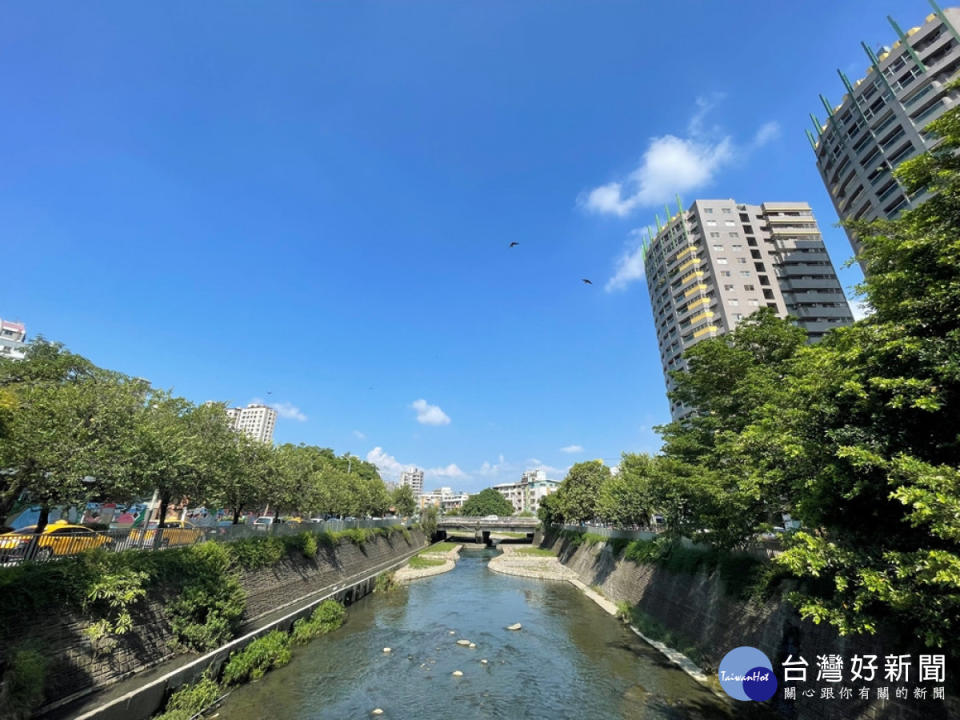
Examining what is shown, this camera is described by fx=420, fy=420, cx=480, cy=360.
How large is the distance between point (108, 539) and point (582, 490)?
6114 centimetres

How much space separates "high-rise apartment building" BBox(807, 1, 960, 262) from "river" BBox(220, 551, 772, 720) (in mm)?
57643

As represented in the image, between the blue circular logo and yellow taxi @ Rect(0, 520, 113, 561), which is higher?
yellow taxi @ Rect(0, 520, 113, 561)

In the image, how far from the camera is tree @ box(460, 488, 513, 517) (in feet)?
496

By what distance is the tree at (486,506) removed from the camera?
496ft

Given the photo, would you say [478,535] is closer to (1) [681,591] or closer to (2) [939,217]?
(1) [681,591]

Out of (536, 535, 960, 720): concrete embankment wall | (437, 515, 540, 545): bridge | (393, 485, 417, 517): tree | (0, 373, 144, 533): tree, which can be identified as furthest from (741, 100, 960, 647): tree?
(437, 515, 540, 545): bridge

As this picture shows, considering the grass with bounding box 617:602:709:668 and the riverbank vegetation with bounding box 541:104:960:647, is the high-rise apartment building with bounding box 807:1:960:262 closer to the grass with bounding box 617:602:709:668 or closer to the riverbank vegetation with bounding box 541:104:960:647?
the grass with bounding box 617:602:709:668

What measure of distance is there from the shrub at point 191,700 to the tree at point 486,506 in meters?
139

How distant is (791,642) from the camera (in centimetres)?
1496

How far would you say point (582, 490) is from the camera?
68000mm

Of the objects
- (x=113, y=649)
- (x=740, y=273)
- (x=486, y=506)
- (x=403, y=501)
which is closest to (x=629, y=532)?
(x=113, y=649)

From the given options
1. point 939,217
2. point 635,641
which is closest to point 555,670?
point 635,641

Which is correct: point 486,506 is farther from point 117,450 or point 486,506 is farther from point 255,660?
point 117,450

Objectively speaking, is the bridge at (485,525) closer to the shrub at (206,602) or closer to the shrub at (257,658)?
the shrub at (257,658)
